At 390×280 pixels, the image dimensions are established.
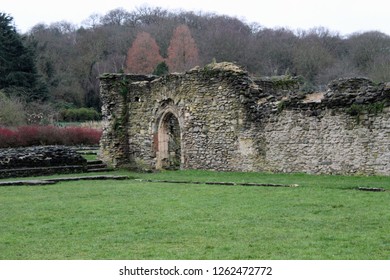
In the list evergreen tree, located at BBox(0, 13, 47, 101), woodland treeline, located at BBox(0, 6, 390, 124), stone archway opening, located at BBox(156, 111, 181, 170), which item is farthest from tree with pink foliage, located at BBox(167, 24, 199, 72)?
stone archway opening, located at BBox(156, 111, 181, 170)

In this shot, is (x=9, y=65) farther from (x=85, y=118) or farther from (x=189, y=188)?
(x=189, y=188)

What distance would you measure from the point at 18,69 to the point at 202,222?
49.0m

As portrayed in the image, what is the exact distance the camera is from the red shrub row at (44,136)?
106ft

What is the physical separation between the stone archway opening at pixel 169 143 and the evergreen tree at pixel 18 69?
29.9 m

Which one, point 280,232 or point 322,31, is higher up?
point 322,31

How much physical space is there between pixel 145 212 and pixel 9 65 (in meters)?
47.1

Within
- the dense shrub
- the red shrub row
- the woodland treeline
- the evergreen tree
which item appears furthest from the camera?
the woodland treeline

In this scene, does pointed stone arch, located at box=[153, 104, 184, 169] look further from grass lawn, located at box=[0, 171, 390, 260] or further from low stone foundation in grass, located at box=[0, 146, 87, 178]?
grass lawn, located at box=[0, 171, 390, 260]

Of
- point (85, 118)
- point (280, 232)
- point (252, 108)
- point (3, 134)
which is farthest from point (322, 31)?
point (280, 232)

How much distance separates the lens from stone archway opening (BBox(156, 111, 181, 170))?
25.5 meters

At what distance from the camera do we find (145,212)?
38.2 feet

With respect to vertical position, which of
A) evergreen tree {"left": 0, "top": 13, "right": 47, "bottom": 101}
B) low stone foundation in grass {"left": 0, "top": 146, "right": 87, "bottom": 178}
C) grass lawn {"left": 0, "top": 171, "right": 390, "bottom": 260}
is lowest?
low stone foundation in grass {"left": 0, "top": 146, "right": 87, "bottom": 178}

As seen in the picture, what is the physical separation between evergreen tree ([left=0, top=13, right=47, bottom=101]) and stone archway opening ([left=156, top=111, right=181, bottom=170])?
29858 millimetres

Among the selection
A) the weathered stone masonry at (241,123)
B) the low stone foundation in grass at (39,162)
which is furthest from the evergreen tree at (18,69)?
the low stone foundation in grass at (39,162)
